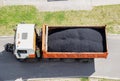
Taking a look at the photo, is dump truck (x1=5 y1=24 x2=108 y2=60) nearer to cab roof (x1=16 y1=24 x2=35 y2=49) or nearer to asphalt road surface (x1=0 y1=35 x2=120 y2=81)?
cab roof (x1=16 y1=24 x2=35 y2=49)

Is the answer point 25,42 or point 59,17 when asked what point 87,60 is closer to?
point 59,17

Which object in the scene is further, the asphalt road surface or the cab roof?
the asphalt road surface

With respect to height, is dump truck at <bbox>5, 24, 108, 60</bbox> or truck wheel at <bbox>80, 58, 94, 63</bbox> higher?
dump truck at <bbox>5, 24, 108, 60</bbox>

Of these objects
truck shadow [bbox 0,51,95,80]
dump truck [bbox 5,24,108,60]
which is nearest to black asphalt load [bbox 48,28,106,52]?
dump truck [bbox 5,24,108,60]

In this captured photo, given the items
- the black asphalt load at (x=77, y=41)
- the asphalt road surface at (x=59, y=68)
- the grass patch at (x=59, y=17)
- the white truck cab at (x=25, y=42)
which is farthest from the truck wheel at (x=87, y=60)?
the white truck cab at (x=25, y=42)

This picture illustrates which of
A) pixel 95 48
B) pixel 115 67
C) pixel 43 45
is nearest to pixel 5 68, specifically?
pixel 43 45

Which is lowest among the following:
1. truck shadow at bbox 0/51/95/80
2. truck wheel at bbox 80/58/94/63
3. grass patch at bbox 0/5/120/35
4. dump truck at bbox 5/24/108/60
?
truck shadow at bbox 0/51/95/80

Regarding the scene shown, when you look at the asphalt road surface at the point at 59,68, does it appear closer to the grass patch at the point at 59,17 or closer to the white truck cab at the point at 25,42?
the white truck cab at the point at 25,42

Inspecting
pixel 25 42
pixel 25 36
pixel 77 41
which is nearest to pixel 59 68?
pixel 77 41

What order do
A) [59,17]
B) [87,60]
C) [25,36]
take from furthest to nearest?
[59,17]
[87,60]
[25,36]

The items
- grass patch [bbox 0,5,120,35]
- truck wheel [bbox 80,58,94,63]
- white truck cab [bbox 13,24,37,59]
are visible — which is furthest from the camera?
grass patch [bbox 0,5,120,35]
